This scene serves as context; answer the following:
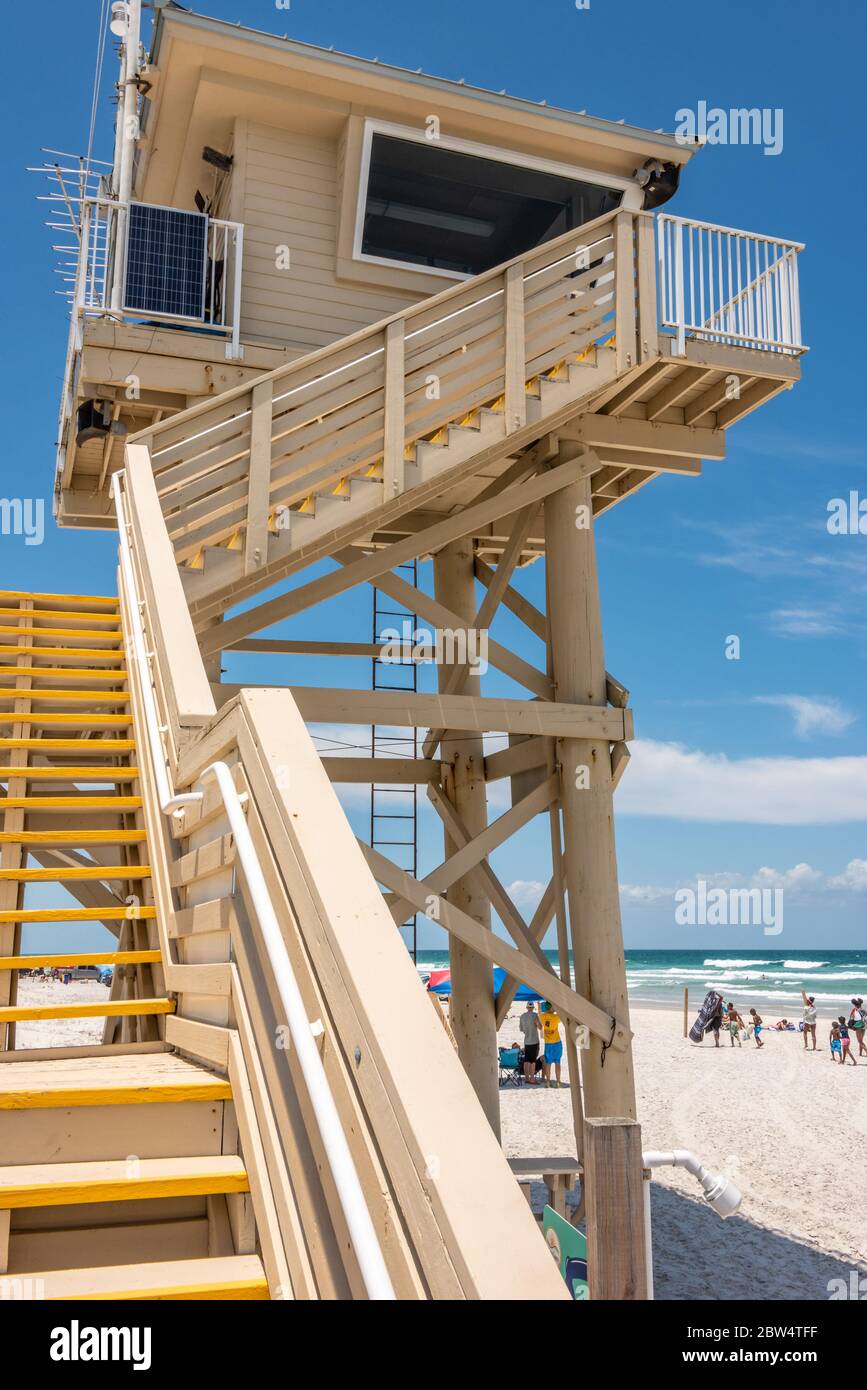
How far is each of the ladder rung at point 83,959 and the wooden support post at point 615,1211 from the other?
201 centimetres

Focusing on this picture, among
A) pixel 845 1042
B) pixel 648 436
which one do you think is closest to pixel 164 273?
pixel 648 436

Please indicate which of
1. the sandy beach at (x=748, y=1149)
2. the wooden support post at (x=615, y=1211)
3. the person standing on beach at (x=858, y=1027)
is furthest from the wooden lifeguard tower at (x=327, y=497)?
the person standing on beach at (x=858, y=1027)

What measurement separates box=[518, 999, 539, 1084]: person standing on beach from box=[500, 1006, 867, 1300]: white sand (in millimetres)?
588

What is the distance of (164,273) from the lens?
9.26 meters

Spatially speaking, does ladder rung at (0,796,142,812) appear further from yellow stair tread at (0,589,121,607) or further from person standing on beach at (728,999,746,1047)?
person standing on beach at (728,999,746,1047)

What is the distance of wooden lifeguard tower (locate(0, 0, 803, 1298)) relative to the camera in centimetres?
310

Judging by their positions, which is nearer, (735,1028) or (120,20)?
(120,20)

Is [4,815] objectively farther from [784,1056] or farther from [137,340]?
[784,1056]

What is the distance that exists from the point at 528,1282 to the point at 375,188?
10434 mm

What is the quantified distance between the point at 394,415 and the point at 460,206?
4.07 m

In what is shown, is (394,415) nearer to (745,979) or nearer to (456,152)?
(456,152)
